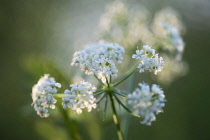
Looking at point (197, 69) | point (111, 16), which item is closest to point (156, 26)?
point (111, 16)

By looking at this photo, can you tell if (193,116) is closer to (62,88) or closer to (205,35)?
(205,35)

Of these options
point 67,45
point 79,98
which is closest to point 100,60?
point 79,98

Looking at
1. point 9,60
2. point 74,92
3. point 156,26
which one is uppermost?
point 9,60

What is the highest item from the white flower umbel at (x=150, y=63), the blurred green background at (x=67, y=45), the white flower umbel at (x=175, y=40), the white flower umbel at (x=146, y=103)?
the blurred green background at (x=67, y=45)

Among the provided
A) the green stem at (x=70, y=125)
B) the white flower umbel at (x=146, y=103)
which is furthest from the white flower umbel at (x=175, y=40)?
the green stem at (x=70, y=125)

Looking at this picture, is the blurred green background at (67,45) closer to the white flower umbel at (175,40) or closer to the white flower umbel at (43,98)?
the white flower umbel at (175,40)

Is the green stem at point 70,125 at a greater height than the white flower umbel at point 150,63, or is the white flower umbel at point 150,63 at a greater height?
the white flower umbel at point 150,63

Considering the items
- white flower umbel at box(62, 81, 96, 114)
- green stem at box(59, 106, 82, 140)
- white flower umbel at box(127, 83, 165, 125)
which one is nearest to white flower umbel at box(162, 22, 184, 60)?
white flower umbel at box(127, 83, 165, 125)
